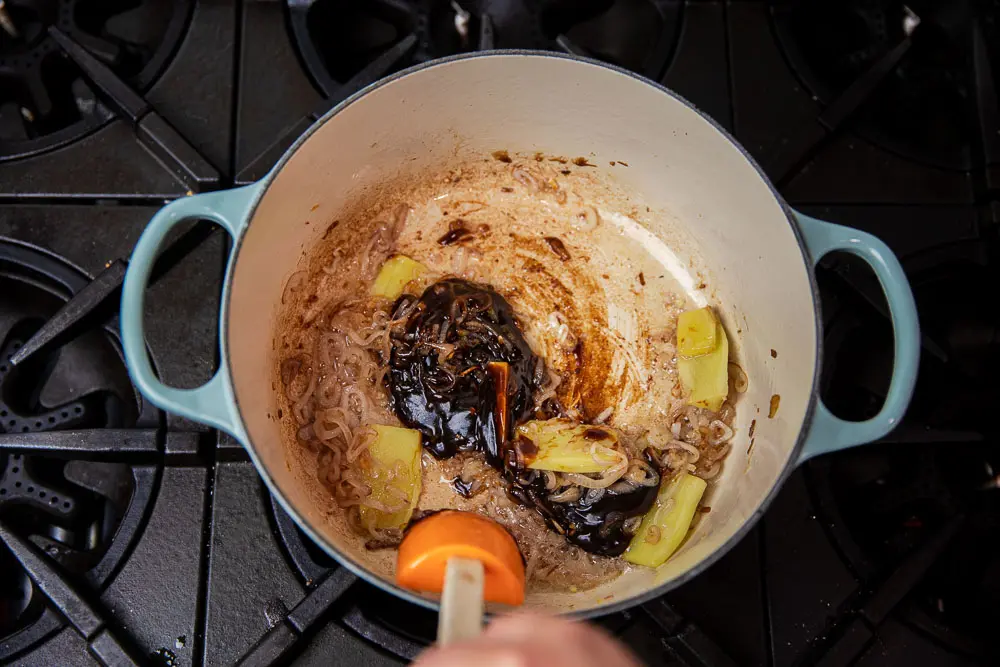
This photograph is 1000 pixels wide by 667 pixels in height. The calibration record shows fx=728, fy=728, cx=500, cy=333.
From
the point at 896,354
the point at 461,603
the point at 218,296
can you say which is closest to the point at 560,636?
the point at 461,603

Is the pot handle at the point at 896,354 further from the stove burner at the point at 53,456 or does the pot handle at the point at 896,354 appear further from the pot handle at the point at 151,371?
the stove burner at the point at 53,456

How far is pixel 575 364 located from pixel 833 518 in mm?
601

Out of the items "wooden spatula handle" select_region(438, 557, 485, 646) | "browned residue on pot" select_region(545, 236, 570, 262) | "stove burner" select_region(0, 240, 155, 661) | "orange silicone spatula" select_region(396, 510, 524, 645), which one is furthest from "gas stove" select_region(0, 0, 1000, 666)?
"browned residue on pot" select_region(545, 236, 570, 262)

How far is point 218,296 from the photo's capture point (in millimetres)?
1478

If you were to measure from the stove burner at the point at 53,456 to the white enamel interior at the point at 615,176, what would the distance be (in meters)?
0.38

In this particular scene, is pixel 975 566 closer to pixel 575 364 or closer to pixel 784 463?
pixel 784 463

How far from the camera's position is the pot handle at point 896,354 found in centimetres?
114

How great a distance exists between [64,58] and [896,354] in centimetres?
175

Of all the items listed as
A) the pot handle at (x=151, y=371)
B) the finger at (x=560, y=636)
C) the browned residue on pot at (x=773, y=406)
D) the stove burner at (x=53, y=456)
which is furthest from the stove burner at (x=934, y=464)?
the stove burner at (x=53, y=456)

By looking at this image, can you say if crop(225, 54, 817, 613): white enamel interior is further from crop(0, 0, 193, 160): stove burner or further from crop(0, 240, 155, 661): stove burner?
crop(0, 0, 193, 160): stove burner

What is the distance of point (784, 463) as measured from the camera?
45.9 inches

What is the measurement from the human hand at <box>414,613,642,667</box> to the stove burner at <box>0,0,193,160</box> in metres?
1.34

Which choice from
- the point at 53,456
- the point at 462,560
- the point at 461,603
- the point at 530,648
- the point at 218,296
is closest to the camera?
the point at 530,648

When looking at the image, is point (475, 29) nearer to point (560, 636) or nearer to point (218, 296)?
point (218, 296)
